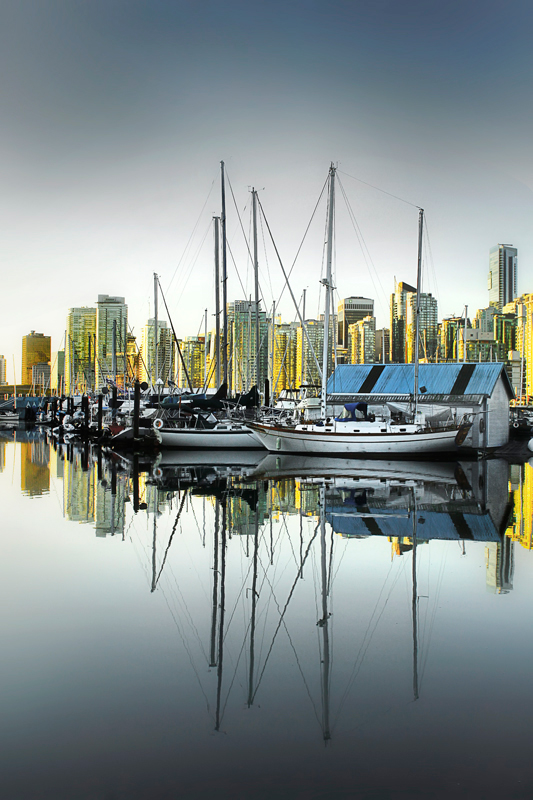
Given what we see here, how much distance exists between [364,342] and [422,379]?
117m

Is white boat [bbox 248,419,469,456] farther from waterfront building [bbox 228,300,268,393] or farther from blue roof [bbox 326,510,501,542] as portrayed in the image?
blue roof [bbox 326,510,501,542]

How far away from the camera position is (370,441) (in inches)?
1334

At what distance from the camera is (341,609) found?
352 inches

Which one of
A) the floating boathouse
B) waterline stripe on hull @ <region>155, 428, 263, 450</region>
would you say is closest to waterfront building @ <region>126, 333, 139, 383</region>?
waterline stripe on hull @ <region>155, 428, 263, 450</region>

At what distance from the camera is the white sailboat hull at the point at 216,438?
3938 cm

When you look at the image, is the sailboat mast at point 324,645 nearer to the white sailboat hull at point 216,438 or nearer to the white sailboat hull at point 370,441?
the white sailboat hull at point 370,441

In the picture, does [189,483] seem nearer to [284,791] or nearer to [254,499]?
[254,499]

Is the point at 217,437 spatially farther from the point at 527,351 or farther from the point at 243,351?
the point at 527,351

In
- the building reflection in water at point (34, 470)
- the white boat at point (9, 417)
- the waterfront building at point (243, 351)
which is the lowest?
the white boat at point (9, 417)

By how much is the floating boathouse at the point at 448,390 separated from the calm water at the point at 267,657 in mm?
24443

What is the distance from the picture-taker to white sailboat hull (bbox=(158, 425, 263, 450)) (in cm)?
3938

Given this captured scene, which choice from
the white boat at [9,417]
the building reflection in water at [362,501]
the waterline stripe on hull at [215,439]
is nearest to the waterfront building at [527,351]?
the waterline stripe on hull at [215,439]

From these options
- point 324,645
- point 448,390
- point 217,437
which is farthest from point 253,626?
point 448,390

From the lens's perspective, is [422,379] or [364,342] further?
[364,342]
